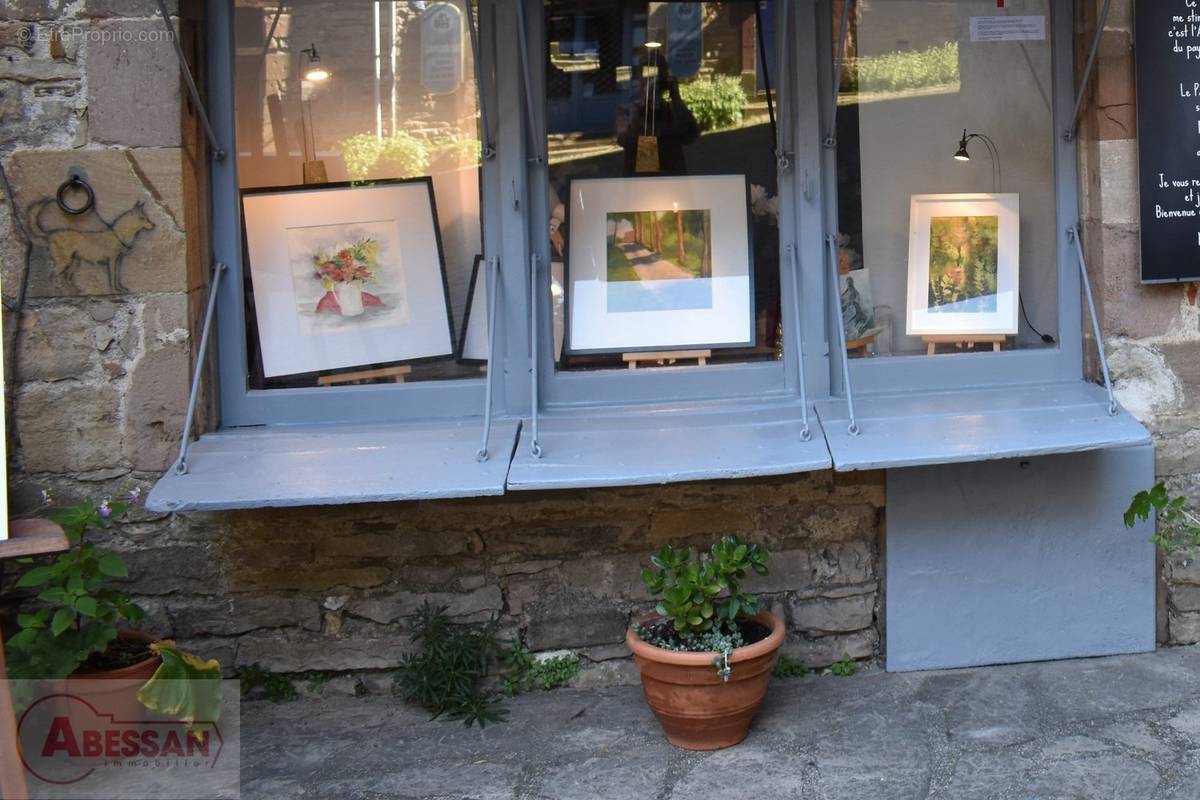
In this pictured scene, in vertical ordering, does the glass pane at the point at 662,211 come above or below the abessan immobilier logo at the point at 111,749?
above

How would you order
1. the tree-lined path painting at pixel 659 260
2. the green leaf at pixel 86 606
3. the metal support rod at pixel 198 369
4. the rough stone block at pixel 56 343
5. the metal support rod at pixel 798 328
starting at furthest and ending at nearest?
the tree-lined path painting at pixel 659 260
the metal support rod at pixel 798 328
the rough stone block at pixel 56 343
the metal support rod at pixel 198 369
the green leaf at pixel 86 606

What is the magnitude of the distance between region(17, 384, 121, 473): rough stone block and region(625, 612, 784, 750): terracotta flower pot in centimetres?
169

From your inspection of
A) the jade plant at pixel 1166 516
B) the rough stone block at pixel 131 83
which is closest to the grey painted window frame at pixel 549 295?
the rough stone block at pixel 131 83

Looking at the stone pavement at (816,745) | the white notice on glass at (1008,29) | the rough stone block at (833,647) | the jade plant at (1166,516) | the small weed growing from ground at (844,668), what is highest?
the white notice on glass at (1008,29)

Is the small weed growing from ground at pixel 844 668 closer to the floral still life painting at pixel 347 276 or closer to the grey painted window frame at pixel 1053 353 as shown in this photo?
the grey painted window frame at pixel 1053 353

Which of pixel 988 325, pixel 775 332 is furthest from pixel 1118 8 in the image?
pixel 775 332

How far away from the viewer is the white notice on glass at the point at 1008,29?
4406mm

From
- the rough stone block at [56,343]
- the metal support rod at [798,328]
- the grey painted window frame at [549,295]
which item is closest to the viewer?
the rough stone block at [56,343]

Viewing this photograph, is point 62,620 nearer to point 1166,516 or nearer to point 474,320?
point 474,320

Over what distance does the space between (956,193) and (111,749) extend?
320 cm

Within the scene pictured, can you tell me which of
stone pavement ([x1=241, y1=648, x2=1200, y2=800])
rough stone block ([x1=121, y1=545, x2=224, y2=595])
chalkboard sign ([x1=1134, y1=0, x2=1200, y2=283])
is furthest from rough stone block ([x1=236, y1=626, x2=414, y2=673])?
chalkboard sign ([x1=1134, y1=0, x2=1200, y2=283])

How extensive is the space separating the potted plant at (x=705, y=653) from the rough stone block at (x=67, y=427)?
169 centimetres

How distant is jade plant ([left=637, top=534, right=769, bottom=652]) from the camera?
12.3 ft

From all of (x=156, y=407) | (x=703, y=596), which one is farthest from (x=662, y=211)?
(x=156, y=407)
